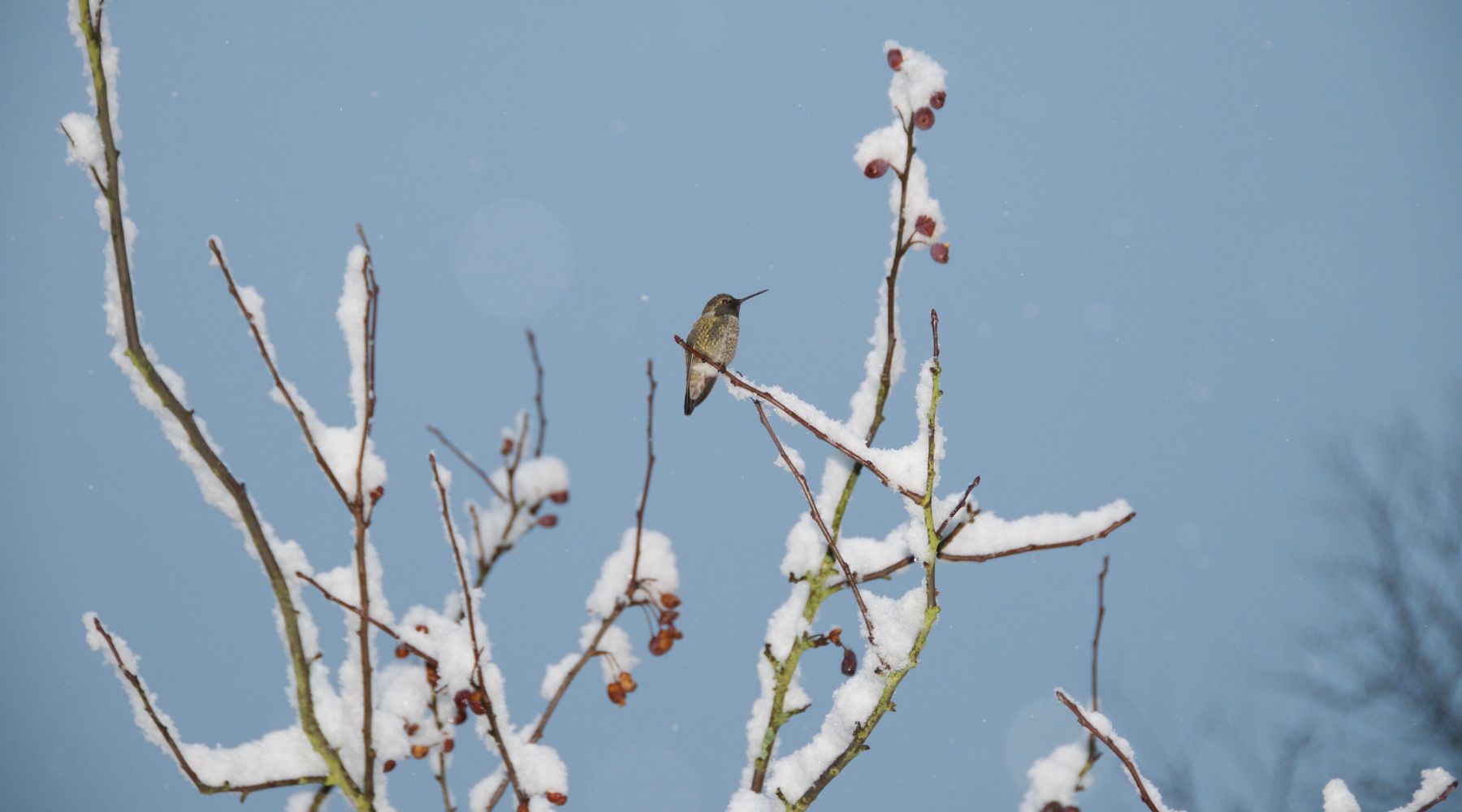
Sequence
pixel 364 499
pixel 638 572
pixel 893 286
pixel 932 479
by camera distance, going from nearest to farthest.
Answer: pixel 932 479
pixel 364 499
pixel 893 286
pixel 638 572

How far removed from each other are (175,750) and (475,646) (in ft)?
2.02

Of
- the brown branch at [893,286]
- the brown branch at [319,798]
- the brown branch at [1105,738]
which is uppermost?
the brown branch at [893,286]

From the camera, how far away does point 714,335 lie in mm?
2713

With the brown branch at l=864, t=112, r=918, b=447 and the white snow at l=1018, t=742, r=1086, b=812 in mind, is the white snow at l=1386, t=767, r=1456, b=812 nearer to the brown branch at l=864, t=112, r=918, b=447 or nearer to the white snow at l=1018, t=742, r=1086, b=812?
the white snow at l=1018, t=742, r=1086, b=812

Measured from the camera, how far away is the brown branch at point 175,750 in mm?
1246

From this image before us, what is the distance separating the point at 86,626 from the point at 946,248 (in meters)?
1.88

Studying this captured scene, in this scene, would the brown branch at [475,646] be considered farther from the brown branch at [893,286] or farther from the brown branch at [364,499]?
the brown branch at [893,286]

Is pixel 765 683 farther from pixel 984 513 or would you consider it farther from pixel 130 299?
pixel 130 299

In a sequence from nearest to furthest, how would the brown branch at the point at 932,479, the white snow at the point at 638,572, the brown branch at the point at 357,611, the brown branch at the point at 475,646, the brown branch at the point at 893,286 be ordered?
the brown branch at the point at 932,479
the brown branch at the point at 475,646
the brown branch at the point at 357,611
the brown branch at the point at 893,286
the white snow at the point at 638,572

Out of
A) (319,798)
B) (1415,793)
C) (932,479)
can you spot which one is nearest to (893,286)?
(932,479)

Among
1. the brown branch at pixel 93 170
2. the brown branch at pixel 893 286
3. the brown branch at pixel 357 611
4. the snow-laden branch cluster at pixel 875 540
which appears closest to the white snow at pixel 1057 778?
the snow-laden branch cluster at pixel 875 540

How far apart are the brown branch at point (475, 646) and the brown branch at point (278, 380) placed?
0.18 m

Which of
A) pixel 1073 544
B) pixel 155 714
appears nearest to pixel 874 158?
pixel 1073 544

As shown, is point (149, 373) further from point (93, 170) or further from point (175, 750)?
point (175, 750)
